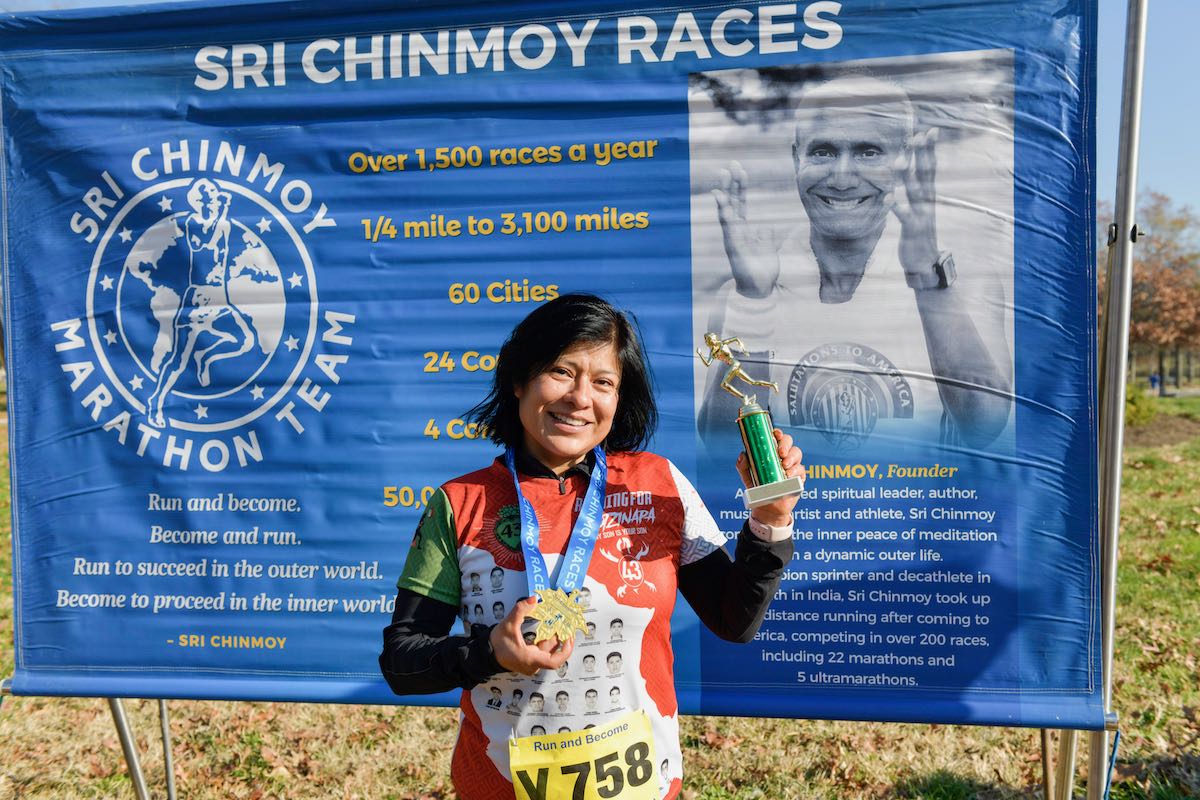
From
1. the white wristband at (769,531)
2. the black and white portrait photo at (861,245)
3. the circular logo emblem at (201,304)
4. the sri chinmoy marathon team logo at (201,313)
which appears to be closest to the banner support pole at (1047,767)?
the black and white portrait photo at (861,245)

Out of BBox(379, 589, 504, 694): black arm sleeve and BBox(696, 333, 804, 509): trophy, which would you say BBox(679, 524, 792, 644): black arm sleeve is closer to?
BBox(696, 333, 804, 509): trophy

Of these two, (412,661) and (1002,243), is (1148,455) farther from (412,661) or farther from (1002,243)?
(412,661)

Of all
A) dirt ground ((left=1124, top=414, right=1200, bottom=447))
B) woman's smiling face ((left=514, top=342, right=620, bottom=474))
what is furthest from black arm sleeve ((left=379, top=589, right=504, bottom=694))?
dirt ground ((left=1124, top=414, right=1200, bottom=447))

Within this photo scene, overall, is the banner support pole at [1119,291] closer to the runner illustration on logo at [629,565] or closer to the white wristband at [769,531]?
the white wristband at [769,531]

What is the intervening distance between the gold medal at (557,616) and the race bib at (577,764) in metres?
0.26

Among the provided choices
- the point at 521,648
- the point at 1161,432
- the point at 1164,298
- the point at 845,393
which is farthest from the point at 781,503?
the point at 1164,298

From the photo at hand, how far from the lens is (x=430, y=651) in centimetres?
165

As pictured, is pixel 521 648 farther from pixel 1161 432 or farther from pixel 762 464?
pixel 1161 432

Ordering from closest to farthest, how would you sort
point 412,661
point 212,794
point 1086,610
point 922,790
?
1. point 412,661
2. point 1086,610
3. point 922,790
4. point 212,794

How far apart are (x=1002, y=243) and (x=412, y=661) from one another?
6.64 ft

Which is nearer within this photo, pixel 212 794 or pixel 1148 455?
pixel 212 794

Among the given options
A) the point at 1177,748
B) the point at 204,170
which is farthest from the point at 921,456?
the point at 204,170

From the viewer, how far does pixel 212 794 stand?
3742 millimetres

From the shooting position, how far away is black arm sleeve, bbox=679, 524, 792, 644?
5.78 feet
